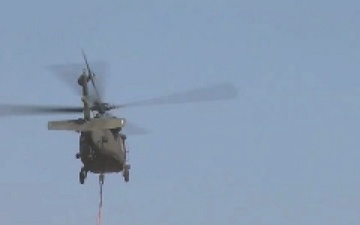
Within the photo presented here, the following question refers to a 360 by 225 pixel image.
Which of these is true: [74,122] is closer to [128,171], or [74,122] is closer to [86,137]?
[86,137]

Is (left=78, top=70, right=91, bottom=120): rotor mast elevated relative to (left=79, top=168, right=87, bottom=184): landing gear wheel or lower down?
elevated

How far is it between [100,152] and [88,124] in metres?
2.16

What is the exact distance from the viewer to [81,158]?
74.9m

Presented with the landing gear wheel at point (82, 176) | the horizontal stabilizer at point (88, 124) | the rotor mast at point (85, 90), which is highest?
the rotor mast at point (85, 90)

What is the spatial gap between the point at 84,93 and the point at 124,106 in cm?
310

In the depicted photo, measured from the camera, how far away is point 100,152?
Answer: 74.4 m

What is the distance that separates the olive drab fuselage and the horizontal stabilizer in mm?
992

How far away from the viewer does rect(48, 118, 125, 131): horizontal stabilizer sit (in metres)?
74.2

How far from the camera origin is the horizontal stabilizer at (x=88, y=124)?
74.2 metres

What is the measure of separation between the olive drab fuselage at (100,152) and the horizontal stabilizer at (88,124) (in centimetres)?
99

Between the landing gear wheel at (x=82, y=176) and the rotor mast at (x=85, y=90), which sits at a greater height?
the rotor mast at (x=85, y=90)

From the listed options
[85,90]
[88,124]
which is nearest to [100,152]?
[88,124]

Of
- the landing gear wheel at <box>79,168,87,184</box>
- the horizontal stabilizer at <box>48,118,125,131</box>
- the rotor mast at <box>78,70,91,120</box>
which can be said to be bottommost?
the landing gear wheel at <box>79,168,87,184</box>

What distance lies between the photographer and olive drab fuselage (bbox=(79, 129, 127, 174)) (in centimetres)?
7438
